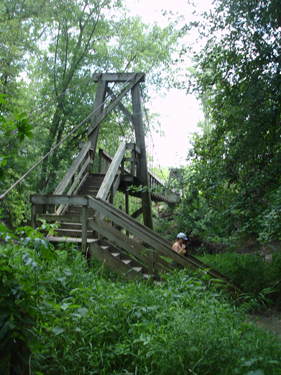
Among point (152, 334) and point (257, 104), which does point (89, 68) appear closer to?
point (257, 104)

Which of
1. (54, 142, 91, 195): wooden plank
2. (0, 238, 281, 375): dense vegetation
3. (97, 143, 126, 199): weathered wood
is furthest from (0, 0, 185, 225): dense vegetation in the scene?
(0, 238, 281, 375): dense vegetation

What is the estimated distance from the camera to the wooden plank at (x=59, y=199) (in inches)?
198

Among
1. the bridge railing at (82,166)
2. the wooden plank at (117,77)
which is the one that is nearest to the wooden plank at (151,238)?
the bridge railing at (82,166)

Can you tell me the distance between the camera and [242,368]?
2.27 metres

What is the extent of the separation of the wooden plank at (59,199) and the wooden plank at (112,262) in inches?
27.0

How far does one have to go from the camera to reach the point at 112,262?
191 inches

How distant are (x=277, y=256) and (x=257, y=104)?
2778mm

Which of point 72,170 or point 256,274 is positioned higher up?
point 72,170

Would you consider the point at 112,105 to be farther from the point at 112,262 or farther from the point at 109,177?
the point at 112,262

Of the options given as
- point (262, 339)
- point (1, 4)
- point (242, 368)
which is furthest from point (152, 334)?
point (1, 4)

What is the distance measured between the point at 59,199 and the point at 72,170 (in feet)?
6.06

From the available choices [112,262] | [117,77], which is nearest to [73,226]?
[112,262]

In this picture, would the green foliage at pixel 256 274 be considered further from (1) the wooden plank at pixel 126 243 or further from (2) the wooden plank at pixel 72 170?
(2) the wooden plank at pixel 72 170

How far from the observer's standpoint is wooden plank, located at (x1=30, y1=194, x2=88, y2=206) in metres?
5.02
